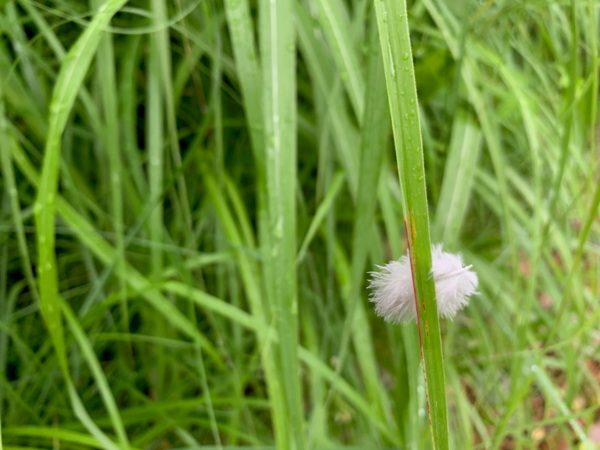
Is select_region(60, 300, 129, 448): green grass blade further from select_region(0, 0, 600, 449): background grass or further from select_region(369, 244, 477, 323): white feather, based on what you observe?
select_region(369, 244, 477, 323): white feather

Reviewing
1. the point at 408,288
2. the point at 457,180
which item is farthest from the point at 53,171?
the point at 457,180

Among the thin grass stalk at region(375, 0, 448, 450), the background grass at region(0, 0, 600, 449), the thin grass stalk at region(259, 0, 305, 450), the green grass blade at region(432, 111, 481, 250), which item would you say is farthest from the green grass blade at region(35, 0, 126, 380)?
the green grass blade at region(432, 111, 481, 250)

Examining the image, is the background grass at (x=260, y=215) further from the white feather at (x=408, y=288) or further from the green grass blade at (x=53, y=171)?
the white feather at (x=408, y=288)

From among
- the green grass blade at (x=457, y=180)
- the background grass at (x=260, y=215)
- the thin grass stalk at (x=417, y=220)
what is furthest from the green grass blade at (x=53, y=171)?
the green grass blade at (x=457, y=180)

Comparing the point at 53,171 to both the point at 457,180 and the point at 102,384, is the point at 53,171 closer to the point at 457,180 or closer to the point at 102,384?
the point at 102,384

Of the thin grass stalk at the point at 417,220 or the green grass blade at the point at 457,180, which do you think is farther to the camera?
the green grass blade at the point at 457,180

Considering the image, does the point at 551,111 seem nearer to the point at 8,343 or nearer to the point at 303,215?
the point at 303,215

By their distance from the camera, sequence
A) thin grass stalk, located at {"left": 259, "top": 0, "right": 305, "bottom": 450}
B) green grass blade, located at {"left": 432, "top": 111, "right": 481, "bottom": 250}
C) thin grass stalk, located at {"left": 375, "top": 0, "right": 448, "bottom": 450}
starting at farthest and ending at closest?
1. green grass blade, located at {"left": 432, "top": 111, "right": 481, "bottom": 250}
2. thin grass stalk, located at {"left": 259, "top": 0, "right": 305, "bottom": 450}
3. thin grass stalk, located at {"left": 375, "top": 0, "right": 448, "bottom": 450}
